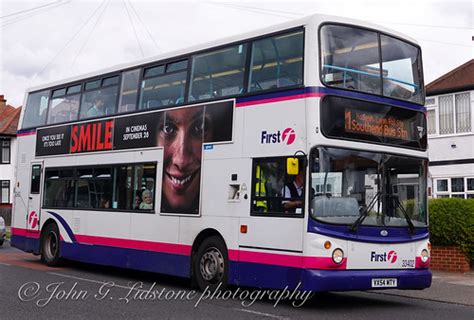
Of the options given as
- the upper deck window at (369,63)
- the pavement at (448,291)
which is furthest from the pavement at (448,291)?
the upper deck window at (369,63)

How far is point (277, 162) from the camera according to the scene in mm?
10602

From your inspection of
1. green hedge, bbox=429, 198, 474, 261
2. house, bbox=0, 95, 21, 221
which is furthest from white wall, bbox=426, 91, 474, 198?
house, bbox=0, 95, 21, 221

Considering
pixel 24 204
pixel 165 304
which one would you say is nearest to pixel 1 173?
pixel 24 204

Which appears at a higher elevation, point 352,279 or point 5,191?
point 5,191

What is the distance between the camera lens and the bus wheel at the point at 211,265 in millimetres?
11414

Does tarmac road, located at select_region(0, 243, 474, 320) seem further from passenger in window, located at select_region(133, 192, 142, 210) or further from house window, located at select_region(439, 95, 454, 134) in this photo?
house window, located at select_region(439, 95, 454, 134)

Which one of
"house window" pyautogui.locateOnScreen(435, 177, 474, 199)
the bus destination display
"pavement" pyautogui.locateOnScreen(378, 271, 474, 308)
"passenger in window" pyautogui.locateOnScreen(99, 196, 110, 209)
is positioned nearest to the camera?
the bus destination display

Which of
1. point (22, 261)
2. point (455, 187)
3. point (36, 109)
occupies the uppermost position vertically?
point (36, 109)

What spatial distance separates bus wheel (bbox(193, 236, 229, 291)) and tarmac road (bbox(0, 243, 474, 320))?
25 centimetres

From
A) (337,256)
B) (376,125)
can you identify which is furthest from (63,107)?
(337,256)

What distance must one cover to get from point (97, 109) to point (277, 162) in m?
6.08

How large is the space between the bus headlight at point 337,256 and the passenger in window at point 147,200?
4693mm

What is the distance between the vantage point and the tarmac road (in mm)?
9602

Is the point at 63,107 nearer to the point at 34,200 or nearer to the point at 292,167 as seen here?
the point at 34,200
